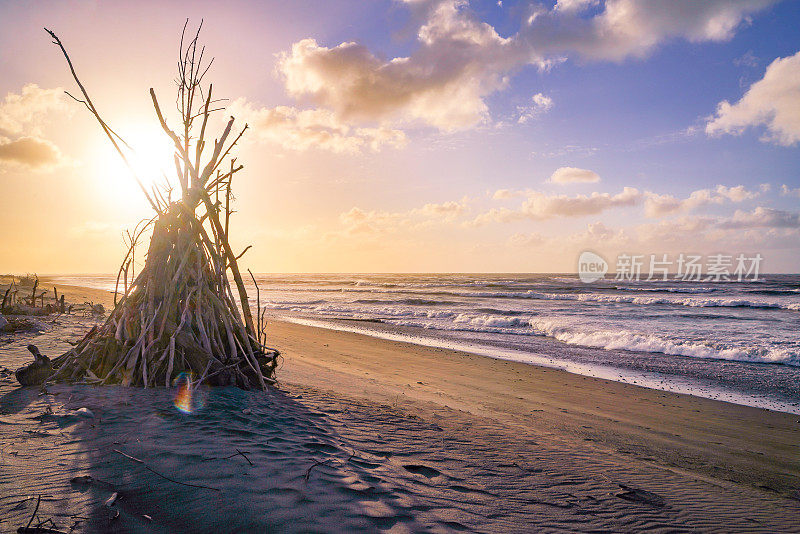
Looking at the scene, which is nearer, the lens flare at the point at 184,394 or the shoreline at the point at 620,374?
the lens flare at the point at 184,394

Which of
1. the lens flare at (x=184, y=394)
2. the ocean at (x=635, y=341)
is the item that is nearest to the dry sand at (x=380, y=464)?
the lens flare at (x=184, y=394)

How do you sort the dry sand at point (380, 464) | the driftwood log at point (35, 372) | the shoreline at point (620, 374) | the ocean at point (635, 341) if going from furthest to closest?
1. the ocean at point (635, 341)
2. the shoreline at point (620, 374)
3. the driftwood log at point (35, 372)
4. the dry sand at point (380, 464)

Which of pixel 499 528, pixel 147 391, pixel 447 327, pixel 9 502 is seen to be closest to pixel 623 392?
A: pixel 499 528

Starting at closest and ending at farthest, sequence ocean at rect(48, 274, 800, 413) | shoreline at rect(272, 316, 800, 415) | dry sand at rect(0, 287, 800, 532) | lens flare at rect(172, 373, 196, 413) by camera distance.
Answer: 1. dry sand at rect(0, 287, 800, 532)
2. lens flare at rect(172, 373, 196, 413)
3. shoreline at rect(272, 316, 800, 415)
4. ocean at rect(48, 274, 800, 413)

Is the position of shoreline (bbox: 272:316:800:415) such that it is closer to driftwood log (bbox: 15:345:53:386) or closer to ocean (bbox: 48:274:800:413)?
ocean (bbox: 48:274:800:413)

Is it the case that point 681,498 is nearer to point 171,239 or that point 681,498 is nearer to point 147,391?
point 147,391

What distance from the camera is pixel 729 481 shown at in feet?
14.9

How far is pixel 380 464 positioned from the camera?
3688 millimetres

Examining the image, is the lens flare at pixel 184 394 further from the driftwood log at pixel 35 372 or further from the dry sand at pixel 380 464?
the driftwood log at pixel 35 372

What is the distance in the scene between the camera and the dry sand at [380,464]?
8.76ft

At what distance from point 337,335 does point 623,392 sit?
10.3 metres

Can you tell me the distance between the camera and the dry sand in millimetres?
2670

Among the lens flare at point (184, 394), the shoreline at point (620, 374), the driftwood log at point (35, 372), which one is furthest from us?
the shoreline at point (620, 374)

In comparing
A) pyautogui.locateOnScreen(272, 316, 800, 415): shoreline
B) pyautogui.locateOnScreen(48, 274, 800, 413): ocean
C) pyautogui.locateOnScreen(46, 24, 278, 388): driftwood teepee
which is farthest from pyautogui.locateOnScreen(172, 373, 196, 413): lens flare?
pyautogui.locateOnScreen(48, 274, 800, 413): ocean
